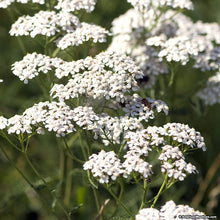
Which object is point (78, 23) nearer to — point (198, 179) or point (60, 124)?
point (60, 124)

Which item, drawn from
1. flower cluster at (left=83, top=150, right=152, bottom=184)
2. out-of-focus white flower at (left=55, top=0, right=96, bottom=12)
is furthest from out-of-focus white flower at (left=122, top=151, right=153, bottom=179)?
out-of-focus white flower at (left=55, top=0, right=96, bottom=12)

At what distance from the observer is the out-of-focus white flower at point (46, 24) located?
246 inches

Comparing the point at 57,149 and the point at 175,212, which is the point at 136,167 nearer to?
the point at 175,212

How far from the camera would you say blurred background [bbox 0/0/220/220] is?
7469 millimetres

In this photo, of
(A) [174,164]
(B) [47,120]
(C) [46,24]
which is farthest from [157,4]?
(A) [174,164]

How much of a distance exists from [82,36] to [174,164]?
242cm

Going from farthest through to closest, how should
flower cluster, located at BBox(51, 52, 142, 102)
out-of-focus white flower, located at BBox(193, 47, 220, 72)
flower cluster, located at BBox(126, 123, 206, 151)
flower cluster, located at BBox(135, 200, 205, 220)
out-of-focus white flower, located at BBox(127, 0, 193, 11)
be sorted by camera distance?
out-of-focus white flower, located at BBox(193, 47, 220, 72), out-of-focus white flower, located at BBox(127, 0, 193, 11), flower cluster, located at BBox(51, 52, 142, 102), flower cluster, located at BBox(126, 123, 206, 151), flower cluster, located at BBox(135, 200, 205, 220)

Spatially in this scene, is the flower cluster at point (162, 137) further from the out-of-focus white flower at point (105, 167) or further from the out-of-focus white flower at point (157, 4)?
the out-of-focus white flower at point (157, 4)

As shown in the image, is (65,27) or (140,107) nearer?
(140,107)

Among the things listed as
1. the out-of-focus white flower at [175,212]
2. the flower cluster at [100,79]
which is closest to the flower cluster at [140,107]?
the flower cluster at [100,79]

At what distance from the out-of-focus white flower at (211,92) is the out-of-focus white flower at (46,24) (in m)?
2.70

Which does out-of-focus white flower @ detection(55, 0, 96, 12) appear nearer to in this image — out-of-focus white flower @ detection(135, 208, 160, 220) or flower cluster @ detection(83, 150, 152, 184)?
flower cluster @ detection(83, 150, 152, 184)

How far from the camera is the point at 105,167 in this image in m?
4.78

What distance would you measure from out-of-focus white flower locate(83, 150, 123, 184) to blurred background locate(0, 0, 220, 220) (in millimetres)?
1837
